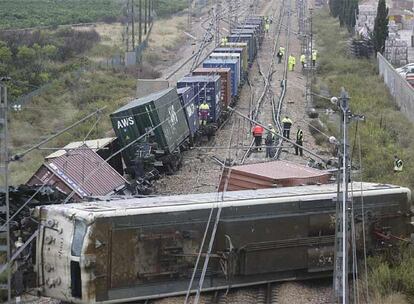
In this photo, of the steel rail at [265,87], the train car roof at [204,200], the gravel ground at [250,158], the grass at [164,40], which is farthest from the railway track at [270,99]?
the grass at [164,40]

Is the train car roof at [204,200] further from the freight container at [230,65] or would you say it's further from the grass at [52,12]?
the grass at [52,12]

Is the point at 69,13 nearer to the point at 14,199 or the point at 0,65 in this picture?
the point at 0,65

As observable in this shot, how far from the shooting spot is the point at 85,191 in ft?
61.3

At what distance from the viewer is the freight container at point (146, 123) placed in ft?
78.5

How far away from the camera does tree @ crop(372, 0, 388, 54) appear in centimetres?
5466

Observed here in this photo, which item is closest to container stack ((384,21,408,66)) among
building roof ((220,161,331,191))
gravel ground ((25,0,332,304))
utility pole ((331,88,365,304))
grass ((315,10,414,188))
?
grass ((315,10,414,188))

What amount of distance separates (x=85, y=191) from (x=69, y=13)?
82.4 meters

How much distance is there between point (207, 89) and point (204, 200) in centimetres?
1712

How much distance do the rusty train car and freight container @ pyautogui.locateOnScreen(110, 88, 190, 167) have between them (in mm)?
9419

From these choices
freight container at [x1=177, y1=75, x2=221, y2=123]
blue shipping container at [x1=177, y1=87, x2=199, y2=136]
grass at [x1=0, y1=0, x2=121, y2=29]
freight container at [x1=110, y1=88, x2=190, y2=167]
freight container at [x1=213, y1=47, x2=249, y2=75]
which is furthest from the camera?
grass at [x1=0, y1=0, x2=121, y2=29]

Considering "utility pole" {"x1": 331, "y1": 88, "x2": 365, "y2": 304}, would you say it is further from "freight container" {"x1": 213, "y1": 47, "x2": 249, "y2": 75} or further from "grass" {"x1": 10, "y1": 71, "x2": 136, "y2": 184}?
"freight container" {"x1": 213, "y1": 47, "x2": 249, "y2": 75}

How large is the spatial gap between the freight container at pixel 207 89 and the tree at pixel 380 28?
25933 mm

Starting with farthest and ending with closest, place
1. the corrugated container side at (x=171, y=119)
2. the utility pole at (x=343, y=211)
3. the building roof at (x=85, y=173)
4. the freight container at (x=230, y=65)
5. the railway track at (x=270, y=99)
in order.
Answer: the freight container at (x=230, y=65)
the railway track at (x=270, y=99)
the corrugated container side at (x=171, y=119)
the building roof at (x=85, y=173)
the utility pole at (x=343, y=211)

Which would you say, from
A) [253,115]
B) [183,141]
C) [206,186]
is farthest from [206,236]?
[253,115]
